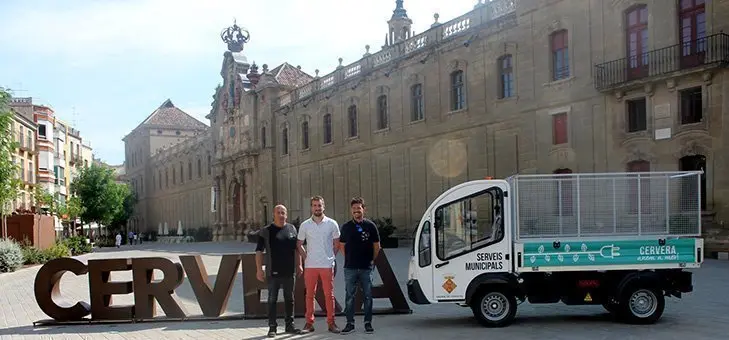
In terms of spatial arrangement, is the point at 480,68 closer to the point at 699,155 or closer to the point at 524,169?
the point at 524,169

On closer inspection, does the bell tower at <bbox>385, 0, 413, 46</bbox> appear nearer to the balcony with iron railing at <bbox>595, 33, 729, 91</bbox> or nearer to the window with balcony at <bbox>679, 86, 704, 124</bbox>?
the balcony with iron railing at <bbox>595, 33, 729, 91</bbox>

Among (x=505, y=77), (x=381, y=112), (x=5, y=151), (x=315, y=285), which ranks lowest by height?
(x=315, y=285)

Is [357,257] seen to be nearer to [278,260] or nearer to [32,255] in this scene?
[278,260]

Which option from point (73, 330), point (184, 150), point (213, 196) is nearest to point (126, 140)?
point (184, 150)

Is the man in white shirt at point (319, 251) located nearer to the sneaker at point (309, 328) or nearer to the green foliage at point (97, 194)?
the sneaker at point (309, 328)

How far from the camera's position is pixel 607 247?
1007 centimetres

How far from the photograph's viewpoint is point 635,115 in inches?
965

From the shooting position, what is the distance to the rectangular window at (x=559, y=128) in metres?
27.0

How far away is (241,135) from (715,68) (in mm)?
42369

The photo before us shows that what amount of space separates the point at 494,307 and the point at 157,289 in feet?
18.0

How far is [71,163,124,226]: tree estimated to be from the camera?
2482 inches

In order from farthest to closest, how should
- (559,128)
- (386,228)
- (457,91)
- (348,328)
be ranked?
(386,228) < (457,91) < (559,128) < (348,328)

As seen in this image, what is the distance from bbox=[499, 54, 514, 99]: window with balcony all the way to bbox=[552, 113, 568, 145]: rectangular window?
3.19 meters

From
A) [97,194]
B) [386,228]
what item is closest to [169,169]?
[97,194]
